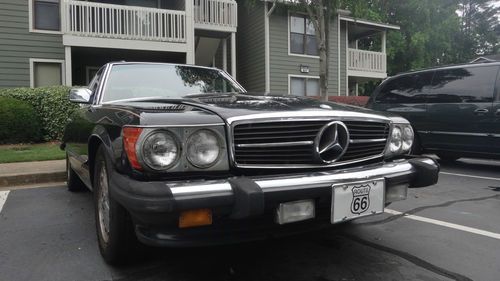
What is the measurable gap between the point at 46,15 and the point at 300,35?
9.22m

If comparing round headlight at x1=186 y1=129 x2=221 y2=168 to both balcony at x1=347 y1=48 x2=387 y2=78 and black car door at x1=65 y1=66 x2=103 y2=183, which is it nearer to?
black car door at x1=65 y1=66 x2=103 y2=183

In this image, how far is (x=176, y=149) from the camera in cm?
242

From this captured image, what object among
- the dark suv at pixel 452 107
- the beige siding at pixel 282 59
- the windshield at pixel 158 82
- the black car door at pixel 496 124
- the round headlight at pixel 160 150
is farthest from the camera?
the beige siding at pixel 282 59

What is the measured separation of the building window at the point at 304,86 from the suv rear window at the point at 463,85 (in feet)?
31.9

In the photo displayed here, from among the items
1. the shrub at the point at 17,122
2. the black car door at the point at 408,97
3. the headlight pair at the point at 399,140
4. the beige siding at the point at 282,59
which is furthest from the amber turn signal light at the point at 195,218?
the beige siding at the point at 282,59

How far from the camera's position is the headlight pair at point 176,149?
2369 millimetres

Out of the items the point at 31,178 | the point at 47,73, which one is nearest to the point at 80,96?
the point at 31,178

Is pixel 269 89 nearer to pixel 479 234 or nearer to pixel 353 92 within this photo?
pixel 353 92

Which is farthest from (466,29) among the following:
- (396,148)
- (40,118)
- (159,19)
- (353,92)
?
(396,148)

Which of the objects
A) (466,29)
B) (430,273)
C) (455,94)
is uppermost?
(466,29)

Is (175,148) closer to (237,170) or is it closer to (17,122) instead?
(237,170)

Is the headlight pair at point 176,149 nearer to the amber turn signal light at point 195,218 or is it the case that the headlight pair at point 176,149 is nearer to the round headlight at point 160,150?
the round headlight at point 160,150

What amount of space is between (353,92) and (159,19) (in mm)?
12763

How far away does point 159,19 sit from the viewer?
13.4m
